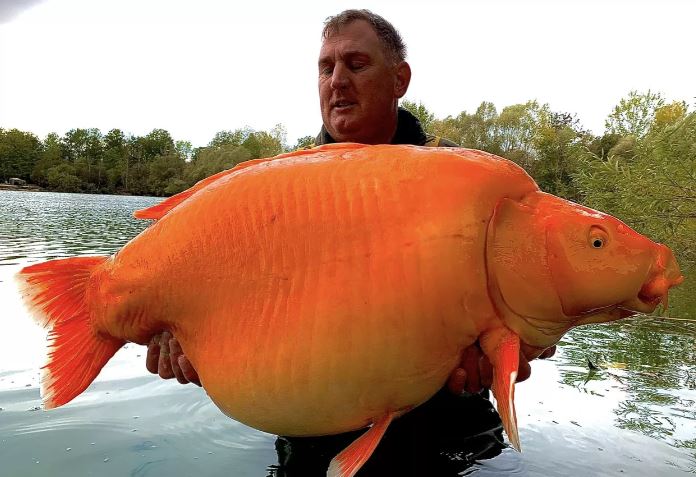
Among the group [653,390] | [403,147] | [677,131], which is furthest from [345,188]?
[677,131]

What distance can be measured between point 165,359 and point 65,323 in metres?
0.38

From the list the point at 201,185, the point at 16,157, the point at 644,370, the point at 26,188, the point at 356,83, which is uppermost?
the point at 16,157

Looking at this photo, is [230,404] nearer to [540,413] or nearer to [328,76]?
[328,76]

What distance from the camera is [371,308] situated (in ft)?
5.32

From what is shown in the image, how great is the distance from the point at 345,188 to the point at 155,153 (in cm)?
9774

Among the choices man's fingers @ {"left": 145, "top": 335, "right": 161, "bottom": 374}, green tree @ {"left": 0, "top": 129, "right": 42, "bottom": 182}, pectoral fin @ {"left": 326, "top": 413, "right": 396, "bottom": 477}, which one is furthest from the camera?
green tree @ {"left": 0, "top": 129, "right": 42, "bottom": 182}

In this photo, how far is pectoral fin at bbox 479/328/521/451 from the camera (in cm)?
155

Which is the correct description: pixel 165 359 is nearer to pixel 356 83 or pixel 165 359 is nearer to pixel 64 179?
pixel 356 83

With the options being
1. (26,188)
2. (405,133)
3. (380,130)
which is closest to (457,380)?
(380,130)

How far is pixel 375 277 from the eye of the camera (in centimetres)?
163

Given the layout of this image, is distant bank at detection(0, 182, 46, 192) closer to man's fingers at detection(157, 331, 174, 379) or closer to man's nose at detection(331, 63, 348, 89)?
man's nose at detection(331, 63, 348, 89)

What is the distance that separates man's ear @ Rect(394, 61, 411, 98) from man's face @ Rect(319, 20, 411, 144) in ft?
0.24

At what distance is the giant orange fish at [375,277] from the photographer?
63.9 inches

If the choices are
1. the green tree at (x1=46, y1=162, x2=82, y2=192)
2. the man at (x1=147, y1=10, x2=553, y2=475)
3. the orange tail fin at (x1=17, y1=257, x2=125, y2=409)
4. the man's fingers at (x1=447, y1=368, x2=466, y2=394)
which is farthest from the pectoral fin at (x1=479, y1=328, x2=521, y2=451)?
the green tree at (x1=46, y1=162, x2=82, y2=192)
